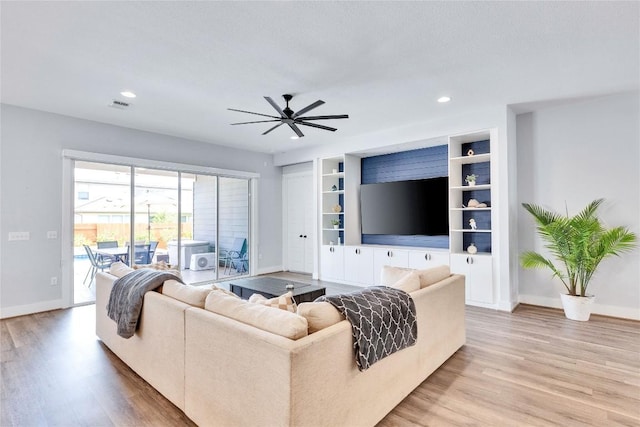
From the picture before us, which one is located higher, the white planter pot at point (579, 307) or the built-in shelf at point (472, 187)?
the built-in shelf at point (472, 187)

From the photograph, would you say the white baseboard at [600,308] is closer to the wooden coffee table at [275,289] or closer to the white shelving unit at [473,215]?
the white shelving unit at [473,215]

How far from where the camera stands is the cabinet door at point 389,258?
18.0ft

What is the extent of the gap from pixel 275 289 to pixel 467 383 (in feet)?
7.43

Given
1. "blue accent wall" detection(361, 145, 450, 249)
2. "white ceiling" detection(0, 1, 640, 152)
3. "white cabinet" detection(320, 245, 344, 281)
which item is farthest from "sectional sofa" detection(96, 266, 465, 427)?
"white cabinet" detection(320, 245, 344, 281)

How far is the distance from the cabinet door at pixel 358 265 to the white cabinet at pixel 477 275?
150 centimetres

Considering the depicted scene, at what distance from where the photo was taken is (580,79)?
366 centimetres

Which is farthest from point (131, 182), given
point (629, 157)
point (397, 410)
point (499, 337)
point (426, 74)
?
point (629, 157)

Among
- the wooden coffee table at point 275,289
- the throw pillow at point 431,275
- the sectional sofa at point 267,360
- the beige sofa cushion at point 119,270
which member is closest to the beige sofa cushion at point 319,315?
the sectional sofa at point 267,360

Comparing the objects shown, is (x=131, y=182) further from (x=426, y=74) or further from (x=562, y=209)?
(x=562, y=209)

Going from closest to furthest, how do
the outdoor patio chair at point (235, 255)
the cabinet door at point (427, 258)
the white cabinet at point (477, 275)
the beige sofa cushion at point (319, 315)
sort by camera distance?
the beige sofa cushion at point (319, 315), the white cabinet at point (477, 275), the cabinet door at point (427, 258), the outdoor patio chair at point (235, 255)

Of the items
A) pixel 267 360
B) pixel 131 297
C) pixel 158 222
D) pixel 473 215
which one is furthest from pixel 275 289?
pixel 473 215

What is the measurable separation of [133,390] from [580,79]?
5.18 metres

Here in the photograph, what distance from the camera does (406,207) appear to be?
18.7 feet

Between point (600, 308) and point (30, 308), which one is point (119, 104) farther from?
point (600, 308)
